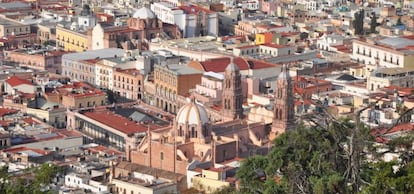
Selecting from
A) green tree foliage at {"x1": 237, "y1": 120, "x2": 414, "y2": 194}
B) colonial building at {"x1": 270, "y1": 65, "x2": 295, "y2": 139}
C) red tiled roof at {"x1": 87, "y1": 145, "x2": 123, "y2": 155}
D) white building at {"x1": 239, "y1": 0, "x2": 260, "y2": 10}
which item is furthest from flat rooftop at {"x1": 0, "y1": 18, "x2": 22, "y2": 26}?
green tree foliage at {"x1": 237, "y1": 120, "x2": 414, "y2": 194}

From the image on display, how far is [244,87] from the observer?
5062 cm

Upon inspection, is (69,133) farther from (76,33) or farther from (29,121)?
(76,33)

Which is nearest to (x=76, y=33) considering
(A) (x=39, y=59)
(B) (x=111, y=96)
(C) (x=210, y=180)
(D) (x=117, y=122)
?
(A) (x=39, y=59)

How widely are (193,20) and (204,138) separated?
99.4ft

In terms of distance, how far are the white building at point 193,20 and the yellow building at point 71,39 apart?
20.9 feet

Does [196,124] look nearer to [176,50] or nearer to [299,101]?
[299,101]

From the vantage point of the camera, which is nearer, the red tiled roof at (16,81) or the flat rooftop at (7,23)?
the red tiled roof at (16,81)

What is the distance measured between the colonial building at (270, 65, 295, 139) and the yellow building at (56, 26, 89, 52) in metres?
25.1

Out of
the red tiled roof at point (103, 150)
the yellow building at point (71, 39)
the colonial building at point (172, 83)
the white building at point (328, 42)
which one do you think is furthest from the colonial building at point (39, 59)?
the red tiled roof at point (103, 150)

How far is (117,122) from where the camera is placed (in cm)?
4612

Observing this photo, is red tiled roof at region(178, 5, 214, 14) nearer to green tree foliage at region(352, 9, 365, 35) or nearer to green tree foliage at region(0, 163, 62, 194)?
green tree foliage at region(352, 9, 365, 35)

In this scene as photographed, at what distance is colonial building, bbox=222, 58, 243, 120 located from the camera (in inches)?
1748

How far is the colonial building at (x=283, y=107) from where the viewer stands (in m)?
42.4

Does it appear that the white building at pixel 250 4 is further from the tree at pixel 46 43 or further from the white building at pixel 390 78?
the white building at pixel 390 78
